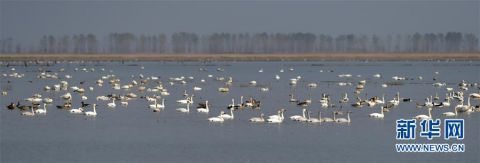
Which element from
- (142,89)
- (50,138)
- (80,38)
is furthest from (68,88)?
(80,38)

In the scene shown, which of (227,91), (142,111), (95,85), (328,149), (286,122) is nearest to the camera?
(328,149)

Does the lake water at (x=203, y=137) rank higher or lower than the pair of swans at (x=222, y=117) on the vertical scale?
lower

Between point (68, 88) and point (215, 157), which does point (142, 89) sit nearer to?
point (68, 88)

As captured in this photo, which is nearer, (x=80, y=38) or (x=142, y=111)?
(x=142, y=111)

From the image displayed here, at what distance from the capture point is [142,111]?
26812 mm

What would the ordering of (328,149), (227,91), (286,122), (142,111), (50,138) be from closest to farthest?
(328,149)
(50,138)
(286,122)
(142,111)
(227,91)

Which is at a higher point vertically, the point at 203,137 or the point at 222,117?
the point at 222,117

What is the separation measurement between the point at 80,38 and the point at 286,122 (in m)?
139

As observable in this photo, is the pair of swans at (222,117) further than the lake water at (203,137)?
Yes

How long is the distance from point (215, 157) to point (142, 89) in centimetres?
1879

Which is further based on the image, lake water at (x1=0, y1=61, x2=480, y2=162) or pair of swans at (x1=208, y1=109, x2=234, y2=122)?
pair of swans at (x1=208, y1=109, x2=234, y2=122)

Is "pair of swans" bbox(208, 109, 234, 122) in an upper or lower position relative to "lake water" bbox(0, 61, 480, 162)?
upper

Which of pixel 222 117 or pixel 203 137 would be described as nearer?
pixel 203 137

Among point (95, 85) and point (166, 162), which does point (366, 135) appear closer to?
point (166, 162)
